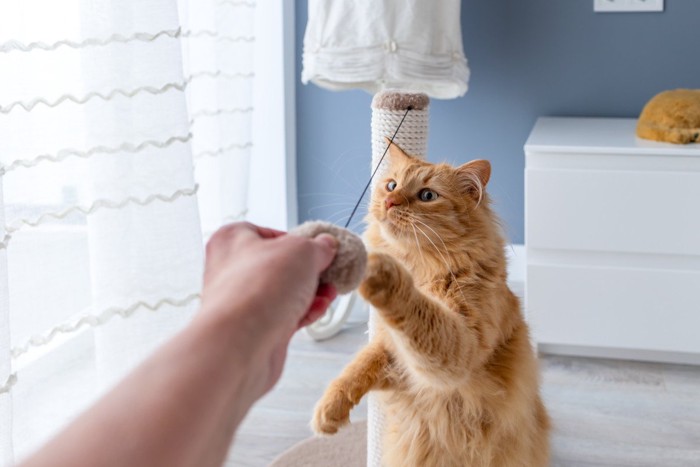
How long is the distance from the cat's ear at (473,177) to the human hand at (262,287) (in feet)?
2.18

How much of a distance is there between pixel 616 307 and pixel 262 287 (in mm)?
1839

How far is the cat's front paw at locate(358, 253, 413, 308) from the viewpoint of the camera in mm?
974

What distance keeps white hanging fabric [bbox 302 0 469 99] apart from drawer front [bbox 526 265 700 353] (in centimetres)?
59

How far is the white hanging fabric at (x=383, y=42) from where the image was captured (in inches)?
87.0

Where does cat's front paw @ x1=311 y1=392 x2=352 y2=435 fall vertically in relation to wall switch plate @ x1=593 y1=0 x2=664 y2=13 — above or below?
below

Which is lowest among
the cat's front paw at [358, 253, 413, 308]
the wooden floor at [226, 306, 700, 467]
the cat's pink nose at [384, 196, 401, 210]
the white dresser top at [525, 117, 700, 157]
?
the wooden floor at [226, 306, 700, 467]

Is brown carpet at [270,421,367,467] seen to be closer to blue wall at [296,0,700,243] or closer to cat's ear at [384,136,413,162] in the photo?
cat's ear at [384,136,413,162]

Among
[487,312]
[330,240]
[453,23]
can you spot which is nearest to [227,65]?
[453,23]

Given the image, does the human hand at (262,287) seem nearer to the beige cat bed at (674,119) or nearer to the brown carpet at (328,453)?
the brown carpet at (328,453)

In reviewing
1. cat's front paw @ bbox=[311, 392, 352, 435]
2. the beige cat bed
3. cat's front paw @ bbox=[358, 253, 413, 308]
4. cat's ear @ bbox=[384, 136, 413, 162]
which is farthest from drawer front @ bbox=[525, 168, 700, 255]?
cat's front paw @ bbox=[358, 253, 413, 308]

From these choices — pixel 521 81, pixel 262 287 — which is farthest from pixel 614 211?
pixel 262 287

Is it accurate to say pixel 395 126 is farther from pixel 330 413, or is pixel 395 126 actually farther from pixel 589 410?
pixel 589 410

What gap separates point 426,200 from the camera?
1277mm

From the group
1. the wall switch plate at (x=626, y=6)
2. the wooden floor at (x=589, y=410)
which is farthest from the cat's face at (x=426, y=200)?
the wall switch plate at (x=626, y=6)
